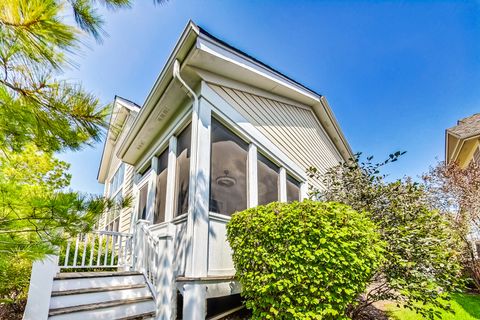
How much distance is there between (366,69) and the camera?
10625mm

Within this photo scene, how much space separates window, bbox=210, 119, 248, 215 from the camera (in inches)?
173

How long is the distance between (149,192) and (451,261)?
607cm

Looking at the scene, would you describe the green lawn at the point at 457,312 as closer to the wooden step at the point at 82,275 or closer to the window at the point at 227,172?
the window at the point at 227,172

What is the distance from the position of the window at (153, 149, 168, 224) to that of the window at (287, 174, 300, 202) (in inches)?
124

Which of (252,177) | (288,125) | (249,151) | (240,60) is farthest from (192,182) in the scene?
(288,125)

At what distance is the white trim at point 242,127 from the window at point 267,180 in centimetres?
19

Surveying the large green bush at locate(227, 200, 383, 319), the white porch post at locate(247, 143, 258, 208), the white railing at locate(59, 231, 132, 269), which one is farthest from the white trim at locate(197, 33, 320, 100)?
the white railing at locate(59, 231, 132, 269)

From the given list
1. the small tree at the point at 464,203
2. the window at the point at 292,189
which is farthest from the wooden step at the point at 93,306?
the small tree at the point at 464,203

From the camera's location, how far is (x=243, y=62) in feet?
16.9

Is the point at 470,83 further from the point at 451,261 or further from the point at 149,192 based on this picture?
the point at 149,192

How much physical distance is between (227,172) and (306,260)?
2.22m

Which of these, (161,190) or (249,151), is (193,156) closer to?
(249,151)

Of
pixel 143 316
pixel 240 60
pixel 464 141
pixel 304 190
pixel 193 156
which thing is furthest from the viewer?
pixel 464 141

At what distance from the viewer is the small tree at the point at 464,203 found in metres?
8.10
